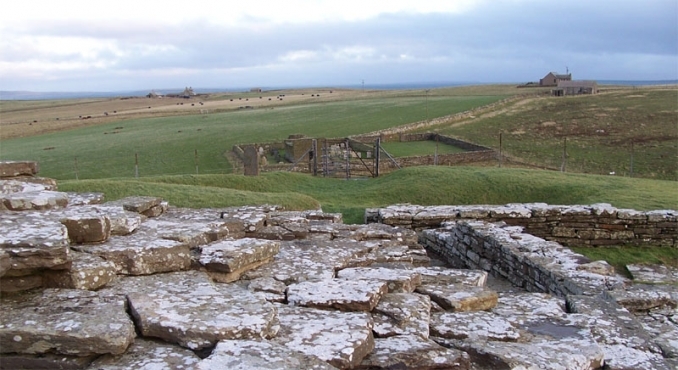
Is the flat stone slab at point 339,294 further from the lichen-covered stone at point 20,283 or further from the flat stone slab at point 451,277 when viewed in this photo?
the lichen-covered stone at point 20,283

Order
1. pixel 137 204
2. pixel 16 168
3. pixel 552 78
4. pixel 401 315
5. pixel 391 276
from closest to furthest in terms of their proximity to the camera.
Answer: pixel 401 315, pixel 391 276, pixel 16 168, pixel 137 204, pixel 552 78

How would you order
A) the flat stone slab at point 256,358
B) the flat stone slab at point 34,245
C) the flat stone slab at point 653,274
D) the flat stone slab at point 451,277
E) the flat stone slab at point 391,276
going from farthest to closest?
the flat stone slab at point 653,274, the flat stone slab at point 451,277, the flat stone slab at point 391,276, the flat stone slab at point 34,245, the flat stone slab at point 256,358

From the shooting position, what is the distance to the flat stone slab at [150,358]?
410 centimetres

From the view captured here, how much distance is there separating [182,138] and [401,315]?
42678 mm

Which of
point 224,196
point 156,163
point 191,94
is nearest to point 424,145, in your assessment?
point 156,163

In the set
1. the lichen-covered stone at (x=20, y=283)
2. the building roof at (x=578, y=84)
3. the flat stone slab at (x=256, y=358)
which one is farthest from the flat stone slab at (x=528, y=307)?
the building roof at (x=578, y=84)

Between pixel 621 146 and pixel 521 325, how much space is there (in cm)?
3581

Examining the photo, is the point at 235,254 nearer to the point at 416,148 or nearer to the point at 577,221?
the point at 577,221

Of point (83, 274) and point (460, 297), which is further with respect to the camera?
point (460, 297)

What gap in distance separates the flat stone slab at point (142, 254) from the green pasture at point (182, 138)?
2098cm

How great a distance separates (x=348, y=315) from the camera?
5234mm

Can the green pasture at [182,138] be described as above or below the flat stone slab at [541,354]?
below

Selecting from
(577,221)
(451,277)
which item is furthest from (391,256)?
(577,221)

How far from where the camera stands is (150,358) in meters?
4.23
